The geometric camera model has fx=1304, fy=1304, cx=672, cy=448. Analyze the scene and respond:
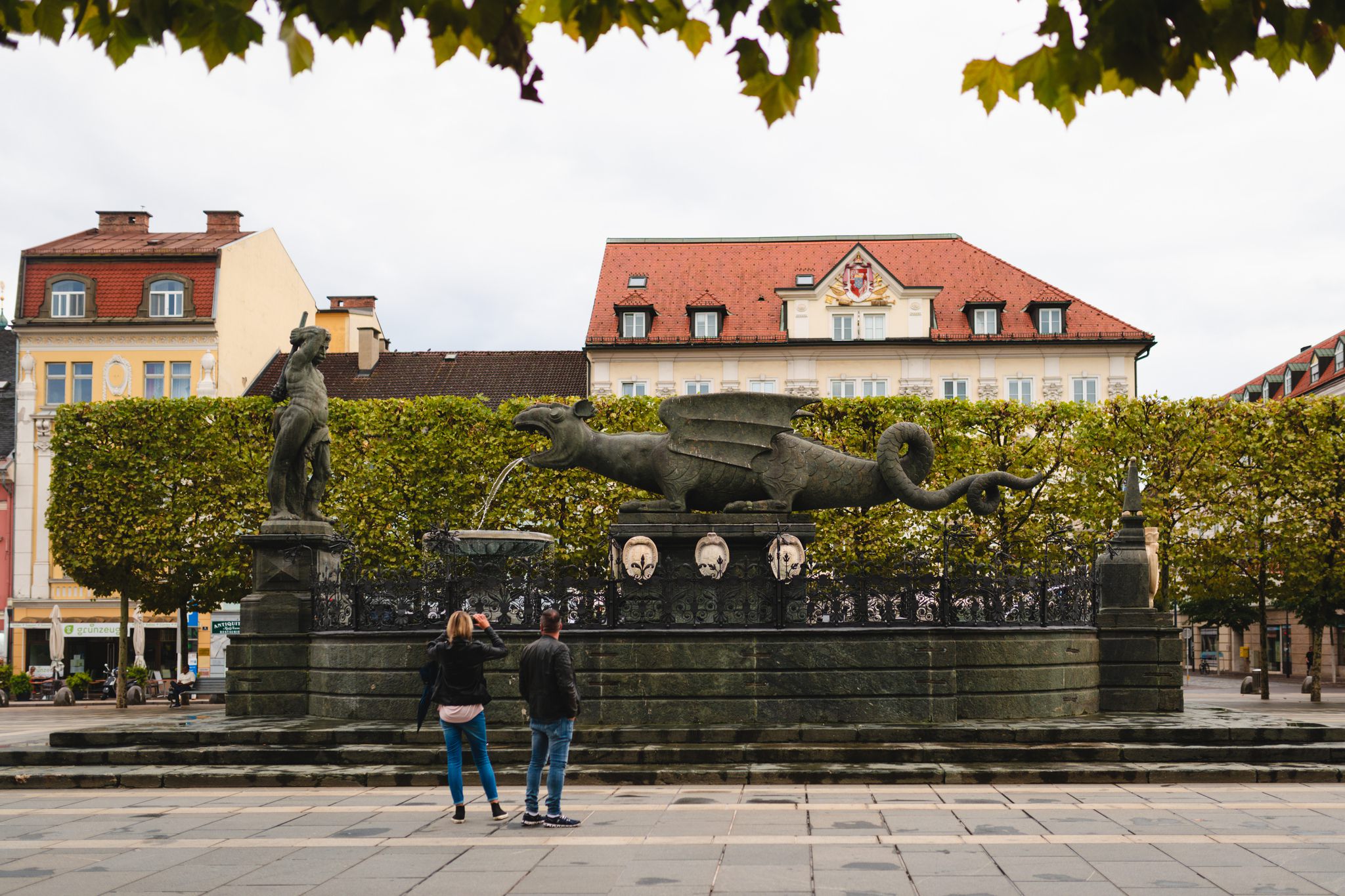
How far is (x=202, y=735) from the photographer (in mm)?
14812

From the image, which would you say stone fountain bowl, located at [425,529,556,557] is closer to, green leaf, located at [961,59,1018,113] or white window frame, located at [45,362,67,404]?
green leaf, located at [961,59,1018,113]

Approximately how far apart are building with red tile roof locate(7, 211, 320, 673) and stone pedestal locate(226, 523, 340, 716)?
35185mm

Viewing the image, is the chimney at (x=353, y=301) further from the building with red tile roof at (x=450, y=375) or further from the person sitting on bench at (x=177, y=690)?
the person sitting on bench at (x=177, y=690)

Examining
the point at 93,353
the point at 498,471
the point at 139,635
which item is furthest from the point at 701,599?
the point at 93,353

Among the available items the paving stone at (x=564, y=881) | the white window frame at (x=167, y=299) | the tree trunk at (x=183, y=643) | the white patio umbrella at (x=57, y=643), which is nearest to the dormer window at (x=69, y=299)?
the white window frame at (x=167, y=299)

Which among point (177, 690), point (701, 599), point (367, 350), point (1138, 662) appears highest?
point (367, 350)

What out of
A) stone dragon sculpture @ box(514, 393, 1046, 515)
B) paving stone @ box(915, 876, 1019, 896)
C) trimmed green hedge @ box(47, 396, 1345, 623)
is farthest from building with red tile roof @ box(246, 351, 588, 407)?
paving stone @ box(915, 876, 1019, 896)

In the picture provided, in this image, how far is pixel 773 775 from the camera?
1288 centimetres

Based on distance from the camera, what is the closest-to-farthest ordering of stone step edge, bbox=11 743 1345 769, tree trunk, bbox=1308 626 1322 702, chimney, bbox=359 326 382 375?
1. stone step edge, bbox=11 743 1345 769
2. tree trunk, bbox=1308 626 1322 702
3. chimney, bbox=359 326 382 375

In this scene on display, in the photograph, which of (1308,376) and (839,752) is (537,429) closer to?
(839,752)

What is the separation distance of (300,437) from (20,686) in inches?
1137

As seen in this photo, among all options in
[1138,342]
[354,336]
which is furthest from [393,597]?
[354,336]

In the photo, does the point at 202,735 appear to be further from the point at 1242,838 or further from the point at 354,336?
the point at 354,336

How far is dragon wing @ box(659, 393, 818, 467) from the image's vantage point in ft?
53.8
